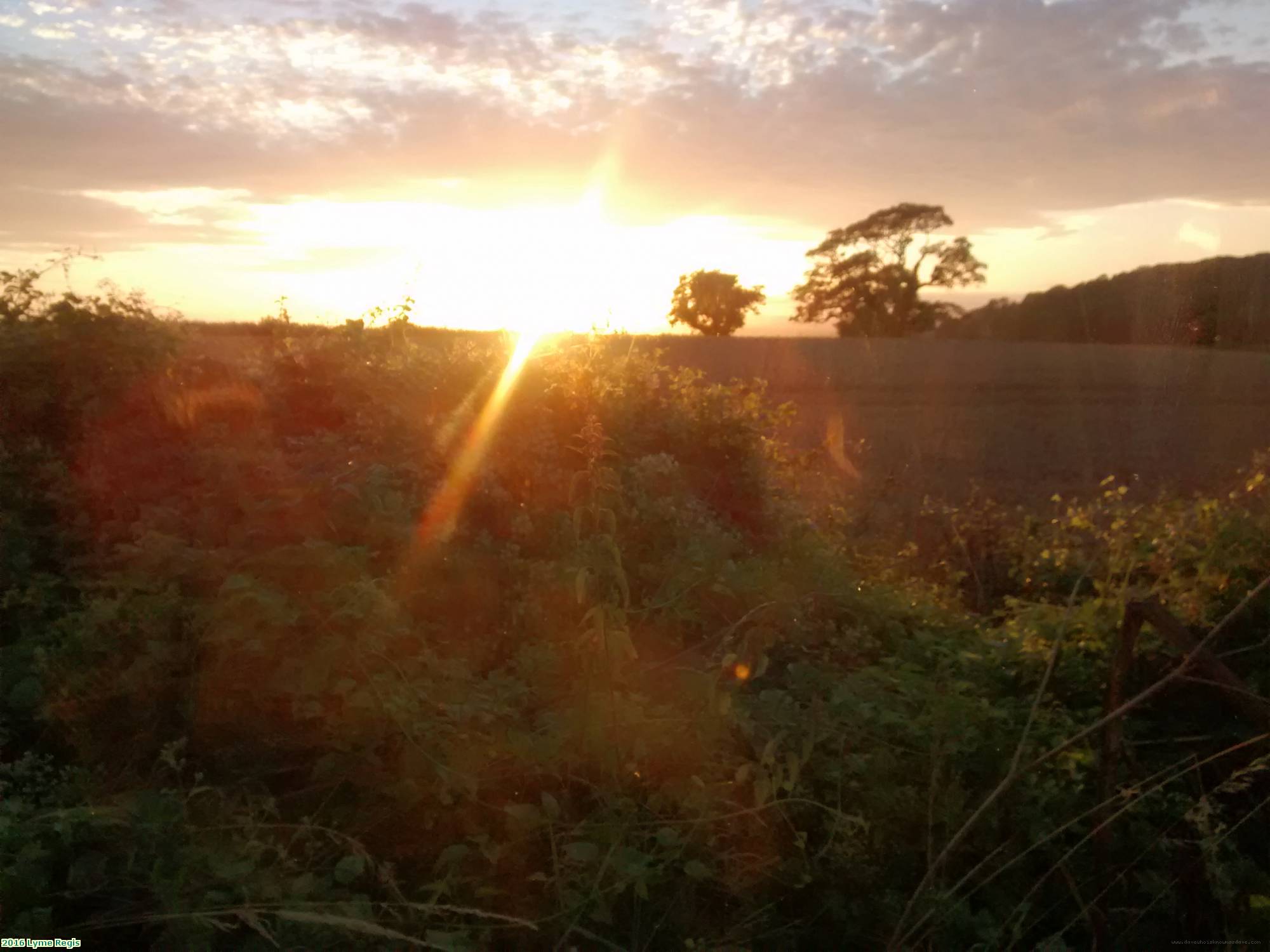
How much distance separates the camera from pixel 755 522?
696 cm

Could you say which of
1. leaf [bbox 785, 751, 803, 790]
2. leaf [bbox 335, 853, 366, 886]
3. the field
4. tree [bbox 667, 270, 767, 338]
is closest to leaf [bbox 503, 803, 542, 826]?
leaf [bbox 335, 853, 366, 886]

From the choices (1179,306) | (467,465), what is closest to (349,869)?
(467,465)

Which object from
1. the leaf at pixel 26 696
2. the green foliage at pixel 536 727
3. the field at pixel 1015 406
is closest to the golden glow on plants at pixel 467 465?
the green foliage at pixel 536 727

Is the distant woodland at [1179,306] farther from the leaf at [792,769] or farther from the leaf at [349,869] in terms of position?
the leaf at [349,869]

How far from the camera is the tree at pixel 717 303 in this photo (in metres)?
24.4

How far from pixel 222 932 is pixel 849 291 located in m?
29.8

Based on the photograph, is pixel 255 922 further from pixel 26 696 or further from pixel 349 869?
pixel 26 696

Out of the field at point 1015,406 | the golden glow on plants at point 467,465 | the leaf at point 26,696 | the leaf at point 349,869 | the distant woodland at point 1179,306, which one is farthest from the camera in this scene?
the field at point 1015,406

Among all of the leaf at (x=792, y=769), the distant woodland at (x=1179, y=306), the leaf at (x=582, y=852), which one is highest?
the distant woodland at (x=1179, y=306)

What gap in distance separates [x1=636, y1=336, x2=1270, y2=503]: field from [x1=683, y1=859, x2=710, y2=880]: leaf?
984 cm

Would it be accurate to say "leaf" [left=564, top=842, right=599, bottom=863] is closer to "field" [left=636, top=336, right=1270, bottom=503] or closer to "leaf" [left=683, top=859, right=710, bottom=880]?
"leaf" [left=683, top=859, right=710, bottom=880]

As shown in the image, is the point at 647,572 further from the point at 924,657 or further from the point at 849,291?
the point at 849,291

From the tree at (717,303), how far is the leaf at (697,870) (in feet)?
57.6

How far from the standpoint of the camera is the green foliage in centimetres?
311
